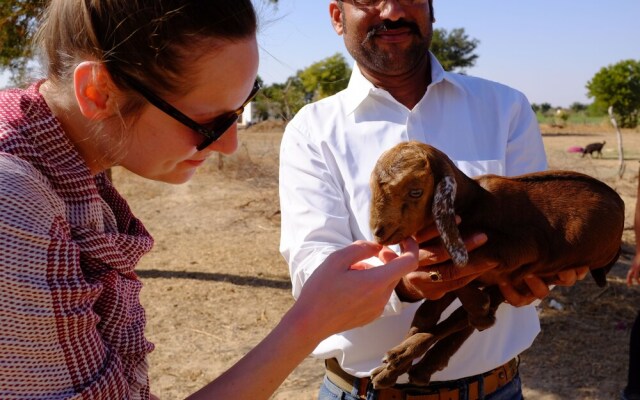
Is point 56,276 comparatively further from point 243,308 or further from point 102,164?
point 243,308

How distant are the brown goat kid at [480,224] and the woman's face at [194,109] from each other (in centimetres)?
79

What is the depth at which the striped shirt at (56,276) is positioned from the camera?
3.77 ft

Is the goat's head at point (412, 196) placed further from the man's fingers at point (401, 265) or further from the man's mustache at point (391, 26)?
the man's mustache at point (391, 26)

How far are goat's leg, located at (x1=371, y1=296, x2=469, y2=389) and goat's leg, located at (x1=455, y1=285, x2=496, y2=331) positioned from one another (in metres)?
0.13

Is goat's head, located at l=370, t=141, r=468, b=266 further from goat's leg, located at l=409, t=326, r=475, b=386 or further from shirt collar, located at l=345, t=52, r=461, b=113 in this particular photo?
shirt collar, located at l=345, t=52, r=461, b=113

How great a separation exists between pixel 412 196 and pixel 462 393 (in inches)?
39.3

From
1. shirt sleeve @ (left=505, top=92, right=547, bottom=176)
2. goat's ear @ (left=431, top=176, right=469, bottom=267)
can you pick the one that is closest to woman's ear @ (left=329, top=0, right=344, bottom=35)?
shirt sleeve @ (left=505, top=92, right=547, bottom=176)

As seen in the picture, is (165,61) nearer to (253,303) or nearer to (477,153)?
(477,153)

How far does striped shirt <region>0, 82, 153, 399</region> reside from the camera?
1148mm

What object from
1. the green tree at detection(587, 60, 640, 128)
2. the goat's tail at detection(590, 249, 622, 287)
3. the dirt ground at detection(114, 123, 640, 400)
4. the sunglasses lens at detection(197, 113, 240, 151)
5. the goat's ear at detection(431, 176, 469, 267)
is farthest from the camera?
the green tree at detection(587, 60, 640, 128)

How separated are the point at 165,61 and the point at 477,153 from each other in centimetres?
179

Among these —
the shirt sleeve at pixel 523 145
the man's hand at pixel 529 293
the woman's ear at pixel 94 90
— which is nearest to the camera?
the woman's ear at pixel 94 90

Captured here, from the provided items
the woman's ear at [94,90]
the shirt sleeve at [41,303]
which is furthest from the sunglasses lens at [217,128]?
the shirt sleeve at [41,303]

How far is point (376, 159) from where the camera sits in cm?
284
